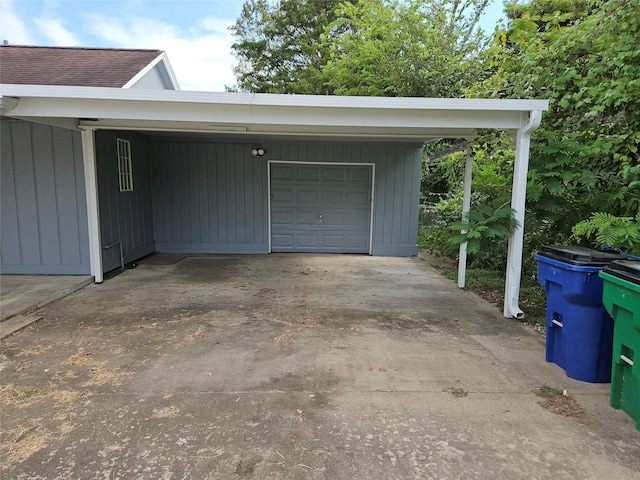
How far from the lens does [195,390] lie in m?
2.82

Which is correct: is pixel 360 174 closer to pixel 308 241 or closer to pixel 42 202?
pixel 308 241

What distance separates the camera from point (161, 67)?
29.4 feet

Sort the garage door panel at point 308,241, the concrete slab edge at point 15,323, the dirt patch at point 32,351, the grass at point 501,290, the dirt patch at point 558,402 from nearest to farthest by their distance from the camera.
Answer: the dirt patch at point 558,402 → the dirt patch at point 32,351 → the concrete slab edge at point 15,323 → the grass at point 501,290 → the garage door panel at point 308,241

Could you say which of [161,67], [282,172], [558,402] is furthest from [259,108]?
[161,67]

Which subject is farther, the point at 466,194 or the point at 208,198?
the point at 208,198

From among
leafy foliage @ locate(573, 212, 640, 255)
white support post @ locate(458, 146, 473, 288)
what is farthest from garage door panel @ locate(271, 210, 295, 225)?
leafy foliage @ locate(573, 212, 640, 255)

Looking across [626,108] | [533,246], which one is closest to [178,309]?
[533,246]

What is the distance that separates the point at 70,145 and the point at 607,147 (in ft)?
23.1

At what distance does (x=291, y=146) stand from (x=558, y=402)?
6.90 metres

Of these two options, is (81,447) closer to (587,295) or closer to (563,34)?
(587,295)

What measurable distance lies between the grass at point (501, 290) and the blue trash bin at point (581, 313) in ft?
3.80

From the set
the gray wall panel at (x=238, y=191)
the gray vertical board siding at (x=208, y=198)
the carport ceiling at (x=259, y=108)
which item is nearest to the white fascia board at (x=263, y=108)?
the carport ceiling at (x=259, y=108)

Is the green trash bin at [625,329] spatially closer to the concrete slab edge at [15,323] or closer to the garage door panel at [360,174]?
the concrete slab edge at [15,323]

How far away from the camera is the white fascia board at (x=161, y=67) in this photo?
663 cm
